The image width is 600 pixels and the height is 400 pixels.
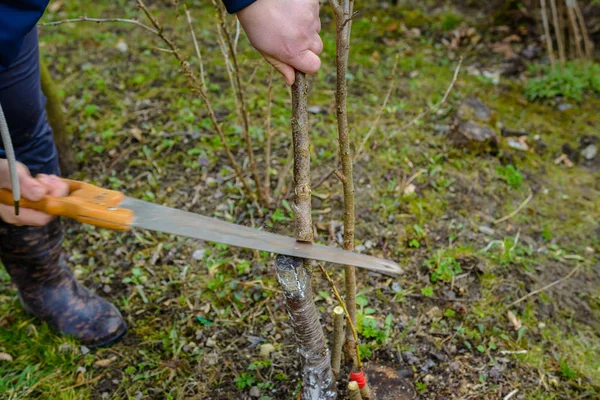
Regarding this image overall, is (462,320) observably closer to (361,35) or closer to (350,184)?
(350,184)

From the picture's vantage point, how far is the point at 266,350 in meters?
2.40

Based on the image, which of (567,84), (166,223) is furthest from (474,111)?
(166,223)

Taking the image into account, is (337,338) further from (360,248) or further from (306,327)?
(360,248)

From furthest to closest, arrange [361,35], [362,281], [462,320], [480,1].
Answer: [480,1] → [361,35] → [362,281] → [462,320]

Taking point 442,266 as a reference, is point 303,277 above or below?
above

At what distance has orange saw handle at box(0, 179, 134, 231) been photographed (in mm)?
1663

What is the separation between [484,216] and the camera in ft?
10.3

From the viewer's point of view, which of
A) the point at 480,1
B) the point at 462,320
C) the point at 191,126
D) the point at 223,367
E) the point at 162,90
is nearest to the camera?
the point at 223,367

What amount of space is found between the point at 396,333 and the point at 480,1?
4.27 metres

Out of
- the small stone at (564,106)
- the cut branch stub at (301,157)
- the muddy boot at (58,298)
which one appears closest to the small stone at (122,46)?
the muddy boot at (58,298)

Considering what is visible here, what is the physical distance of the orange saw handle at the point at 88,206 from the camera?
5.46ft

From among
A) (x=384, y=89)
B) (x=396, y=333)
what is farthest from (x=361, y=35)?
(x=396, y=333)

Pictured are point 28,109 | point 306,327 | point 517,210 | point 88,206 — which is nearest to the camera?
point 88,206

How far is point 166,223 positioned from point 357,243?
147 centimetres
